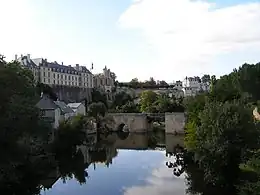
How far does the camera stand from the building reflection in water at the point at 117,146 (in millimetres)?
32456

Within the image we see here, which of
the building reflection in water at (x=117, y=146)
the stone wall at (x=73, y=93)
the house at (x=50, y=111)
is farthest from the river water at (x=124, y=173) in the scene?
the stone wall at (x=73, y=93)

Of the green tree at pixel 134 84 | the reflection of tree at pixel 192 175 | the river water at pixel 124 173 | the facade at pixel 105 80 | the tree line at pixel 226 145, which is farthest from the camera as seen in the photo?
the green tree at pixel 134 84

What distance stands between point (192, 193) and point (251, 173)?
147 inches

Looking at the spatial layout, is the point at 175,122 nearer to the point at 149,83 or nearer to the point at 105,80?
the point at 105,80

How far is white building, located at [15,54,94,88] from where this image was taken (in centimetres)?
8088

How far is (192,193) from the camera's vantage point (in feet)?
73.9

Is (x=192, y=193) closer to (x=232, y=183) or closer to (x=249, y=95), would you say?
(x=232, y=183)

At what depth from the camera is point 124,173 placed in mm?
30125

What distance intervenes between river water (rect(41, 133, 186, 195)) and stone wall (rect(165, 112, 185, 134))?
912 centimetres

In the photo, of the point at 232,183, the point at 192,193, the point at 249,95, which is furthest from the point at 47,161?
the point at 249,95

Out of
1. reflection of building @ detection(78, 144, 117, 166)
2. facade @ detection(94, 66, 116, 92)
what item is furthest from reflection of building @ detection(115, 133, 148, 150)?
facade @ detection(94, 66, 116, 92)

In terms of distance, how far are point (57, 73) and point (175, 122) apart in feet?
125

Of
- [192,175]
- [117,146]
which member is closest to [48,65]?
[117,146]

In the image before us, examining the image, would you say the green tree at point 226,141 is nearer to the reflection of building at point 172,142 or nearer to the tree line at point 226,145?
the tree line at point 226,145
